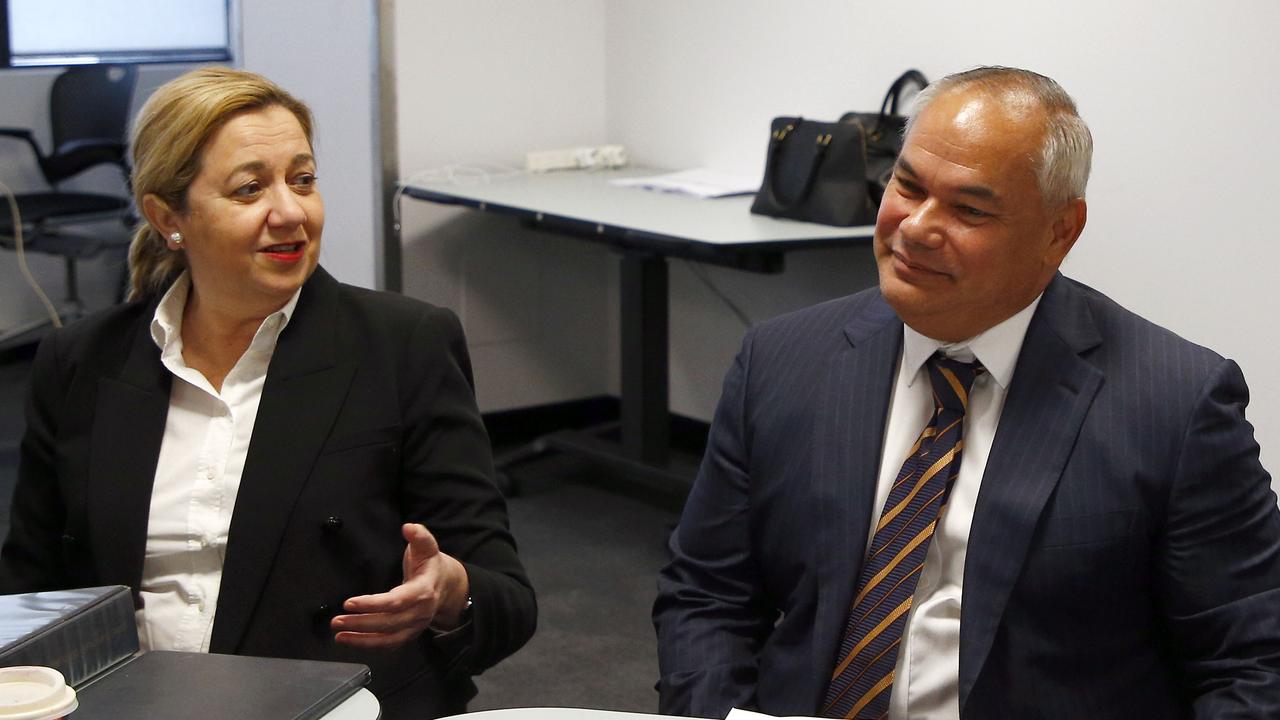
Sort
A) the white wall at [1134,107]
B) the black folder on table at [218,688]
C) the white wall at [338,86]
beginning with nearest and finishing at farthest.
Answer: the black folder on table at [218,688] < the white wall at [1134,107] < the white wall at [338,86]

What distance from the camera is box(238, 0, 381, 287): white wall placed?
4.35 m

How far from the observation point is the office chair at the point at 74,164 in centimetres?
530

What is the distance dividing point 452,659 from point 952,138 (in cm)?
86

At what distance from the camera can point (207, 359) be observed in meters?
1.84

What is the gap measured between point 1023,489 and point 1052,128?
0.37m

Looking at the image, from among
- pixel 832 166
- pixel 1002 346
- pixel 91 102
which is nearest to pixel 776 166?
pixel 832 166

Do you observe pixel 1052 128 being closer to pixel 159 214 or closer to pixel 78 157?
pixel 159 214

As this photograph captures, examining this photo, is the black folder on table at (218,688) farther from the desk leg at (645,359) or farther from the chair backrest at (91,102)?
the chair backrest at (91,102)

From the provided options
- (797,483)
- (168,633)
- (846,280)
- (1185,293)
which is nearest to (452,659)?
(168,633)

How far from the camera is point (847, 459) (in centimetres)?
158

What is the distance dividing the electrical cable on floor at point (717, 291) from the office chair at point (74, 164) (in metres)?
2.27

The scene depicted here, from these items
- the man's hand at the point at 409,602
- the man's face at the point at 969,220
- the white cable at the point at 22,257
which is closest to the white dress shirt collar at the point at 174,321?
the man's hand at the point at 409,602

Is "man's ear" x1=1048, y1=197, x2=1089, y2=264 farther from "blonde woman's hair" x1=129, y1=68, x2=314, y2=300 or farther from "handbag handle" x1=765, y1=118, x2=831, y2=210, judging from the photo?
"handbag handle" x1=765, y1=118, x2=831, y2=210

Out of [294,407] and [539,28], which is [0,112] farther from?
[294,407]
